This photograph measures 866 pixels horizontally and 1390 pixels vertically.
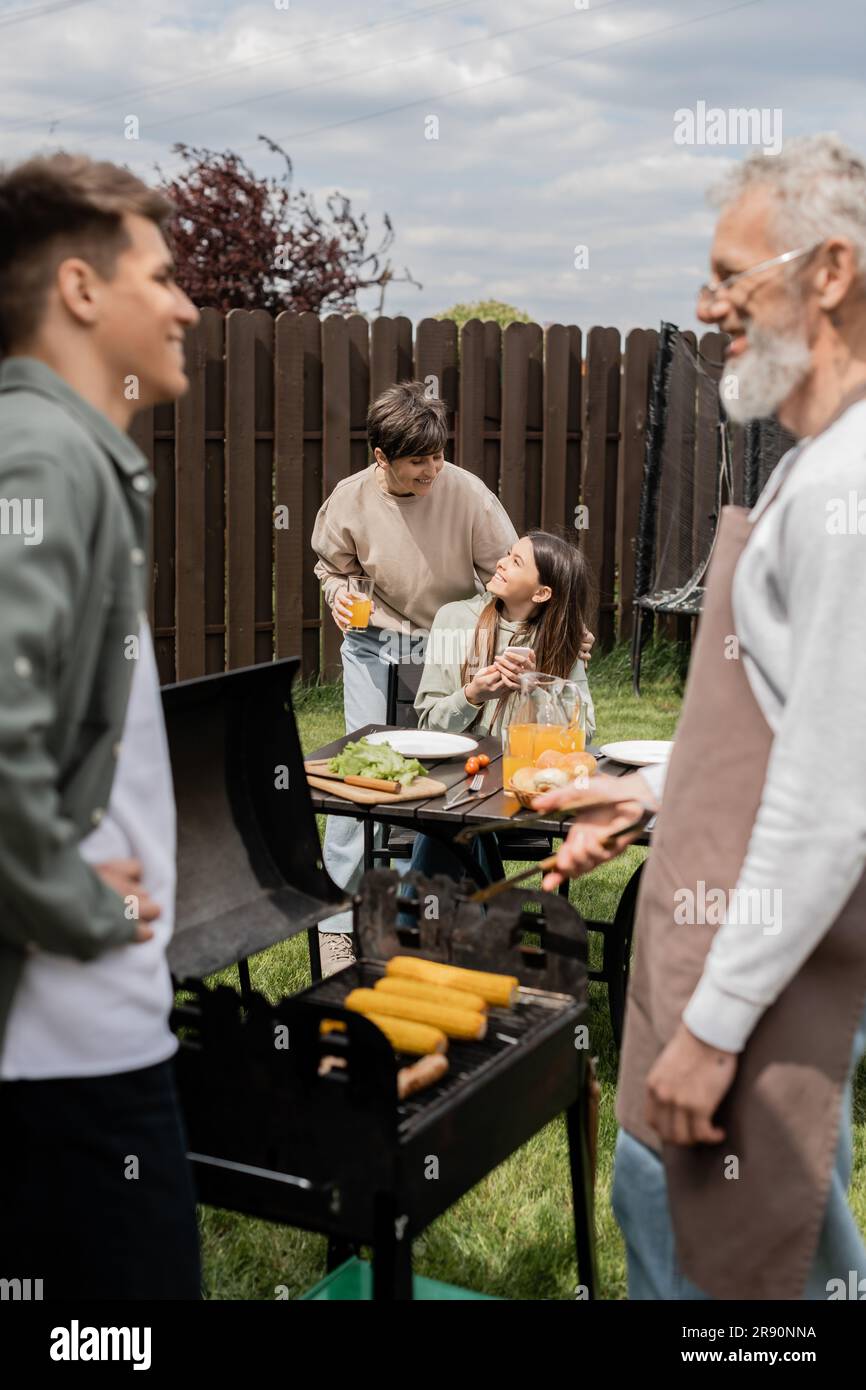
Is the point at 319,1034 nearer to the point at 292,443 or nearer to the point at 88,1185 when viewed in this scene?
the point at 88,1185

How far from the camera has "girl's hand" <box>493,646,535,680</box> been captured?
4.43 meters

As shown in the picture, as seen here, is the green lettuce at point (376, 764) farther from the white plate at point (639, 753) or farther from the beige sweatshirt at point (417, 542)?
the beige sweatshirt at point (417, 542)

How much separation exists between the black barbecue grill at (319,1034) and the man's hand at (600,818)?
336 mm

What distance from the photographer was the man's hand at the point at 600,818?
7.65ft

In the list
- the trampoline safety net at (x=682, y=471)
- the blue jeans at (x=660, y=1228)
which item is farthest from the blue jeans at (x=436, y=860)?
the trampoline safety net at (x=682, y=471)

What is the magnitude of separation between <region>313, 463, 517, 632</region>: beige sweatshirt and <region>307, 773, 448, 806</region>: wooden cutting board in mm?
1711

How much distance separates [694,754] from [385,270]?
50.3 feet

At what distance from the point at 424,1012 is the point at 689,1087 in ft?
2.51

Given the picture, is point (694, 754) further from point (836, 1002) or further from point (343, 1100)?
point (343, 1100)

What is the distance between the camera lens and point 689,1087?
5.88 ft

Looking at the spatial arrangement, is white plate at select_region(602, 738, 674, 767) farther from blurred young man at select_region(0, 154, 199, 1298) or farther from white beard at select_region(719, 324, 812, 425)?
blurred young man at select_region(0, 154, 199, 1298)

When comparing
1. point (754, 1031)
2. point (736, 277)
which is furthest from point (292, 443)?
point (754, 1031)

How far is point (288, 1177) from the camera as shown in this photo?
2.12 meters
